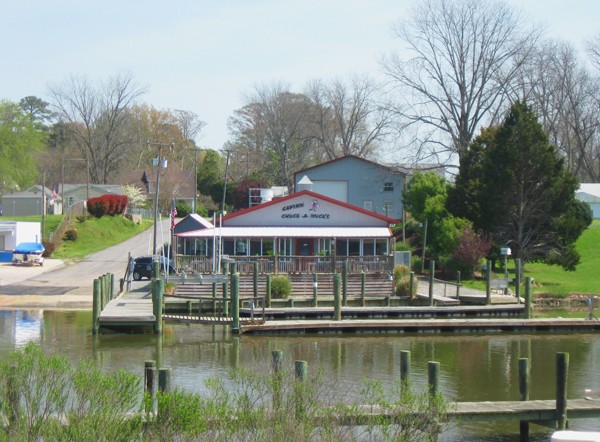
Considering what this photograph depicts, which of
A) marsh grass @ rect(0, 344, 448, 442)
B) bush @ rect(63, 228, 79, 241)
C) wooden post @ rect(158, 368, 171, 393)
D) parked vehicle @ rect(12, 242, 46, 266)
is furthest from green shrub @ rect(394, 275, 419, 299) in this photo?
bush @ rect(63, 228, 79, 241)

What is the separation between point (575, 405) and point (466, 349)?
46.2 ft

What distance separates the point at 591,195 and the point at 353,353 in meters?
59.0

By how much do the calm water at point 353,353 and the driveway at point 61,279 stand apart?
659 cm

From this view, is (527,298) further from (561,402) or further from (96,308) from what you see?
(561,402)

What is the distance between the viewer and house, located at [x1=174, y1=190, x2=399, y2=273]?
50375 mm

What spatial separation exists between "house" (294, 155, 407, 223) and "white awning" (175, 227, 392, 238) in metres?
19.7

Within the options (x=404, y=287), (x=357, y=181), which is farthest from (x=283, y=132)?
(x=404, y=287)

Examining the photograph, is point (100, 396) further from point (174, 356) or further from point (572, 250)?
point (572, 250)

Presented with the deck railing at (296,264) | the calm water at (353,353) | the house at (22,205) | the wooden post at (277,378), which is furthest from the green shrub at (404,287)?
the house at (22,205)

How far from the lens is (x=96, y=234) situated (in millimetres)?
78438

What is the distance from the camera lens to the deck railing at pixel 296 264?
50.0 m

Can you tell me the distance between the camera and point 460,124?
73.4 m

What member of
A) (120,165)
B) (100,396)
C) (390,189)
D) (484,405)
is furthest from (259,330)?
(120,165)

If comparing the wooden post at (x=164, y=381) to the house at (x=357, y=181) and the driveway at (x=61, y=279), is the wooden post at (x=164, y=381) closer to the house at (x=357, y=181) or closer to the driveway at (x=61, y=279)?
the driveway at (x=61, y=279)
